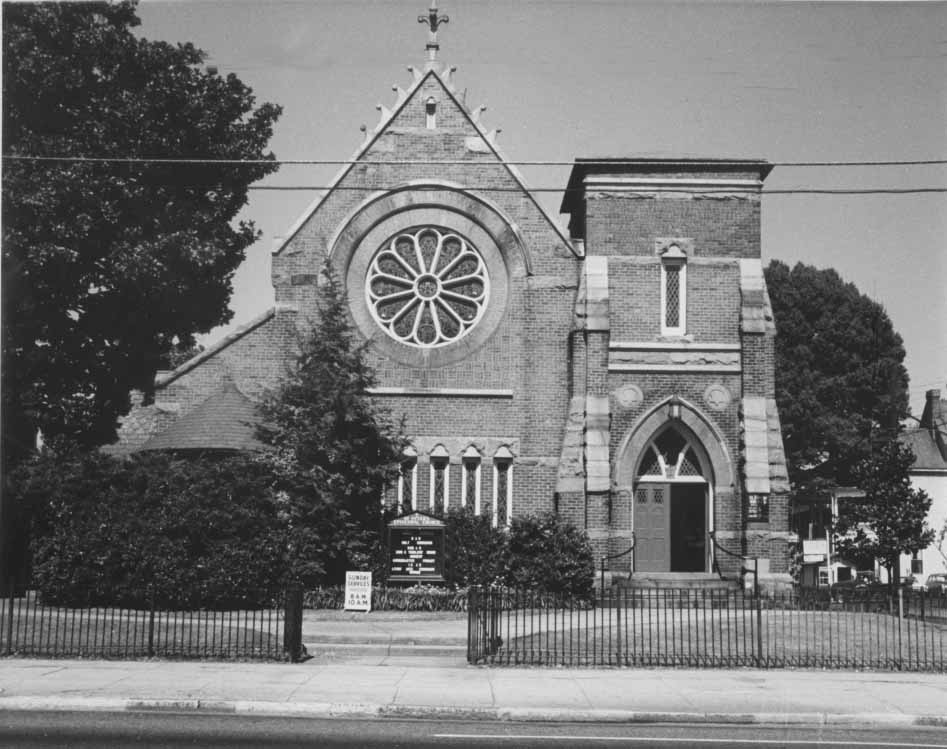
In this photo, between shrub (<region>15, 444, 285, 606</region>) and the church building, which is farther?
the church building

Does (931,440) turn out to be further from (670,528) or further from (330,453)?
(330,453)

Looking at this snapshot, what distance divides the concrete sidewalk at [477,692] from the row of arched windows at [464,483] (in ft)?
37.2

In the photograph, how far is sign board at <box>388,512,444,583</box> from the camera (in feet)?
83.5

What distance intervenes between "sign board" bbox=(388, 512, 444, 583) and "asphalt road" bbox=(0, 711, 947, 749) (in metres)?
11.8

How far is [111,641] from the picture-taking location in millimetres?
18234

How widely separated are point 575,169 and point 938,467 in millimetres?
30349

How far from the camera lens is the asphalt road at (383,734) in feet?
38.4

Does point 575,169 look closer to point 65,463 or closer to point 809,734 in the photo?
point 65,463

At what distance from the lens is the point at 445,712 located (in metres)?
13.8

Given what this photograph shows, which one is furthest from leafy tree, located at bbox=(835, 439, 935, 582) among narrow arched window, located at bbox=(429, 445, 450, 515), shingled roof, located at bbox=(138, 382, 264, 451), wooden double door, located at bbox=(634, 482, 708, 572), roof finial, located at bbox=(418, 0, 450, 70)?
roof finial, located at bbox=(418, 0, 450, 70)

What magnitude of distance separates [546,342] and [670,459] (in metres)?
4.29

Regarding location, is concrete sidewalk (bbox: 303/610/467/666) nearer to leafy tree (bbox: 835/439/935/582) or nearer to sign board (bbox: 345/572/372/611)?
sign board (bbox: 345/572/372/611)

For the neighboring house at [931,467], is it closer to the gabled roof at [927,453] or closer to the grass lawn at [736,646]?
the gabled roof at [927,453]

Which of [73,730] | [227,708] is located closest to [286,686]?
[227,708]
